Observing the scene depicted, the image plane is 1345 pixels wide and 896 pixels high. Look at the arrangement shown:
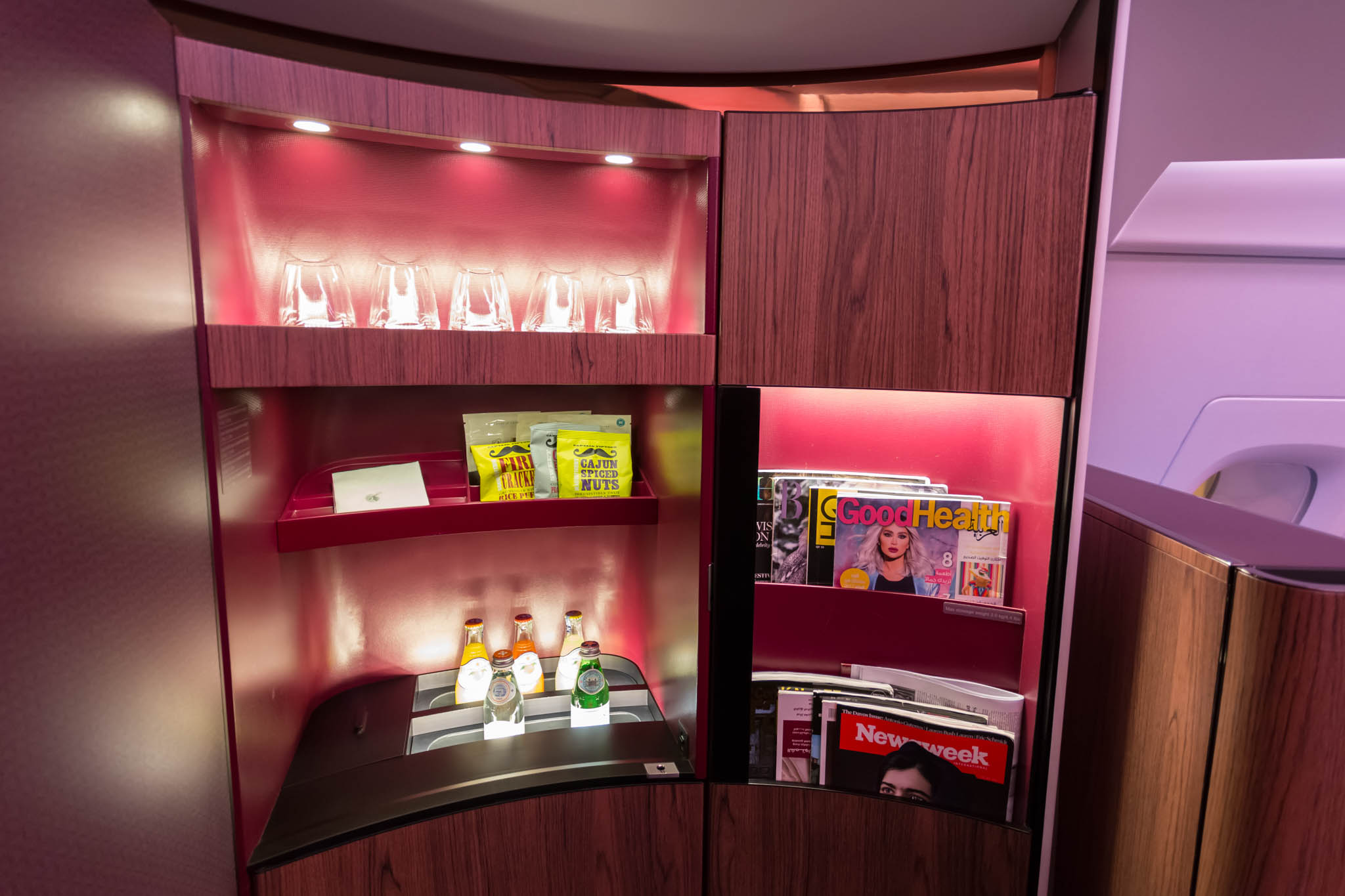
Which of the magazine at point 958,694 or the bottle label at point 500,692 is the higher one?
the magazine at point 958,694

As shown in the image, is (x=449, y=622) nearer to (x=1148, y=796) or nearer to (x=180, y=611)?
(x=180, y=611)

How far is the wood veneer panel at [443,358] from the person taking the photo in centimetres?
122

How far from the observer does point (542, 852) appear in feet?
5.02

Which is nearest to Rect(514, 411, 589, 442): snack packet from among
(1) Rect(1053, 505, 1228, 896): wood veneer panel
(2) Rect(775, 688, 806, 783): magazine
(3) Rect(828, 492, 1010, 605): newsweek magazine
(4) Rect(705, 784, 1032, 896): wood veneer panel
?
(3) Rect(828, 492, 1010, 605): newsweek magazine

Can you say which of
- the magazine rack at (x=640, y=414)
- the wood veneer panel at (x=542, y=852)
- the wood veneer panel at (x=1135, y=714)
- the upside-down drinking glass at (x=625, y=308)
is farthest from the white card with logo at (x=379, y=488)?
the wood veneer panel at (x=1135, y=714)

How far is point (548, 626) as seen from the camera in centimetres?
199

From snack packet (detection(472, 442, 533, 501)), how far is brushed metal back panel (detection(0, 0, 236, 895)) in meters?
0.60

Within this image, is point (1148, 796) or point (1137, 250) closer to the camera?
point (1148, 796)

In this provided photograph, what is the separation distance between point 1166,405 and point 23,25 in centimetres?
292

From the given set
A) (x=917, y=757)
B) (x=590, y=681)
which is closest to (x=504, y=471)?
(x=590, y=681)

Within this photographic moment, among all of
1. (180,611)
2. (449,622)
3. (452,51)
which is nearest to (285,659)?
(449,622)

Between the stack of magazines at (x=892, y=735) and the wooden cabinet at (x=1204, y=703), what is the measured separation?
0.22 m

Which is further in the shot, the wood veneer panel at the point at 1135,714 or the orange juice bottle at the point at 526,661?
the orange juice bottle at the point at 526,661

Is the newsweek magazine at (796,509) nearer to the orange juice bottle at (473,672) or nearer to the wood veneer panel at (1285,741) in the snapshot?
the wood veneer panel at (1285,741)
